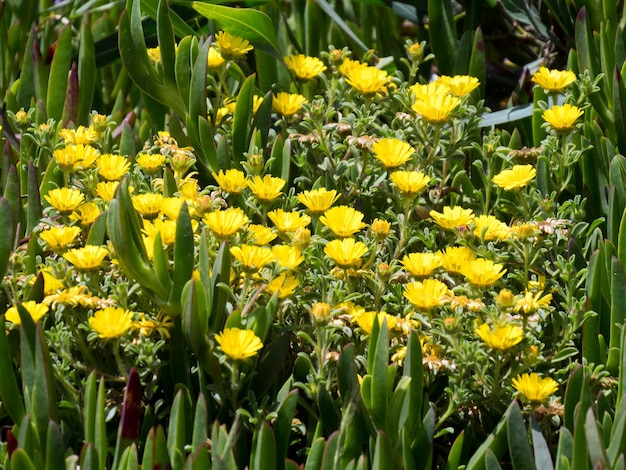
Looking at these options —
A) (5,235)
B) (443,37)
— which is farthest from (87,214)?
(443,37)

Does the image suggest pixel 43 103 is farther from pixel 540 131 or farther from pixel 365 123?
pixel 540 131

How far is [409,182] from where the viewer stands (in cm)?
154

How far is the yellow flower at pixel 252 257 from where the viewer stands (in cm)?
133

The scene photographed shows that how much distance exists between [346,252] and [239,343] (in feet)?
0.73

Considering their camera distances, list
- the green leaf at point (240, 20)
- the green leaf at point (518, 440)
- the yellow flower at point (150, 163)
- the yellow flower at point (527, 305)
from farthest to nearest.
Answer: the green leaf at point (240, 20)
the yellow flower at point (150, 163)
the yellow flower at point (527, 305)
the green leaf at point (518, 440)

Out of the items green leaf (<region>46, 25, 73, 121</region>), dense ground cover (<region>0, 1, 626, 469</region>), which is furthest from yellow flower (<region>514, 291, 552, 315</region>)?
green leaf (<region>46, 25, 73, 121</region>)

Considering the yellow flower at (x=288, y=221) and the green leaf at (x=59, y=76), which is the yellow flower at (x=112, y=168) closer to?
the yellow flower at (x=288, y=221)

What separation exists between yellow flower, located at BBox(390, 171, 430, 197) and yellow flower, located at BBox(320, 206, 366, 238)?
112 millimetres

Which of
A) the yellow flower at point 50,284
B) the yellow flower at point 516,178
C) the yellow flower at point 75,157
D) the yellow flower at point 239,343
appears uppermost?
the yellow flower at point 75,157

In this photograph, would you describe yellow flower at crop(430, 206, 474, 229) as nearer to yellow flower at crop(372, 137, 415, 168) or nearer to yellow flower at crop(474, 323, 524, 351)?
yellow flower at crop(372, 137, 415, 168)

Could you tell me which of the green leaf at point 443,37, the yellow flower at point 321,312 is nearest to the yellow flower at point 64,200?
the yellow flower at point 321,312

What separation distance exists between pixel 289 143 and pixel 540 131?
49cm

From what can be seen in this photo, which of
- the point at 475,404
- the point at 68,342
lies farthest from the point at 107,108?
the point at 475,404

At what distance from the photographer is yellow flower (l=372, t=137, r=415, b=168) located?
5.25 feet
